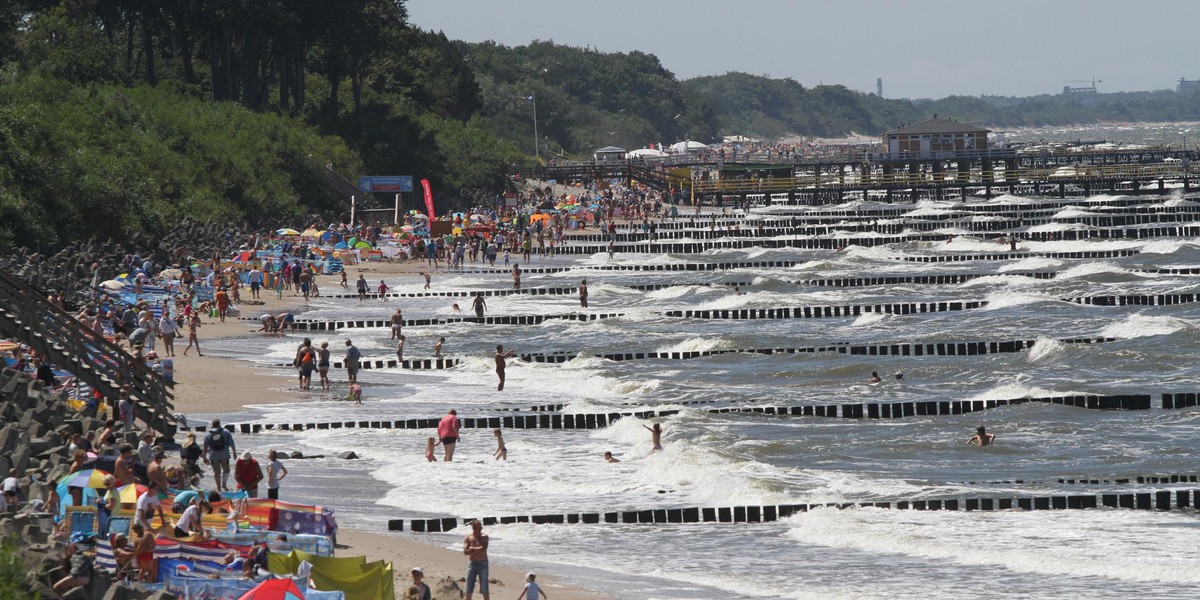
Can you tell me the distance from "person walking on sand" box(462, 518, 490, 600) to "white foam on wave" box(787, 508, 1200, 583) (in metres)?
4.68

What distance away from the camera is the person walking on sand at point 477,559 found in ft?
51.3

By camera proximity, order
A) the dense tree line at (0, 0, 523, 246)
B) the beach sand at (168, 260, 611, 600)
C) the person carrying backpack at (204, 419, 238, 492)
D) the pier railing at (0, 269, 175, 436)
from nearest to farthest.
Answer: the beach sand at (168, 260, 611, 600)
the person carrying backpack at (204, 419, 238, 492)
the pier railing at (0, 269, 175, 436)
the dense tree line at (0, 0, 523, 246)

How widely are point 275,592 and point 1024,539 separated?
9.27 m

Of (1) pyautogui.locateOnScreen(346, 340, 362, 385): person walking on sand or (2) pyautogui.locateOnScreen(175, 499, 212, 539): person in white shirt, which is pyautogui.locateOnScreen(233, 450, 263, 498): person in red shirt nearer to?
(2) pyautogui.locateOnScreen(175, 499, 212, 539): person in white shirt

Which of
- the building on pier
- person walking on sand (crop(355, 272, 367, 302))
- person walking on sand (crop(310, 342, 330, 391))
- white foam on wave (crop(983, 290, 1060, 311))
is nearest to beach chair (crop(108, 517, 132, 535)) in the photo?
person walking on sand (crop(310, 342, 330, 391))

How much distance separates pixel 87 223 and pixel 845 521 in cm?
3027

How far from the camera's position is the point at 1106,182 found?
91.2m

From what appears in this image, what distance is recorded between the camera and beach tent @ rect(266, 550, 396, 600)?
1459 cm

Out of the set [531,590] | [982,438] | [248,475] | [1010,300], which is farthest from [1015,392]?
[1010,300]

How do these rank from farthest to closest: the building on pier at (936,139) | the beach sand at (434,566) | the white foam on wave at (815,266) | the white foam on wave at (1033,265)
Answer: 1. the building on pier at (936,139)
2. the white foam on wave at (815,266)
3. the white foam on wave at (1033,265)
4. the beach sand at (434,566)

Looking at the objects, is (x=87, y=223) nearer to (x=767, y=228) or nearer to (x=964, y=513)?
(x=964, y=513)

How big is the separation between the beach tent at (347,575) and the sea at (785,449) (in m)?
3.00

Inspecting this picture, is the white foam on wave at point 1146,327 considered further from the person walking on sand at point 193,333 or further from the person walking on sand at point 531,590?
the person walking on sand at point 531,590

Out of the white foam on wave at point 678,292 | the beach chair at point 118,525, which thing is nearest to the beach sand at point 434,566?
the beach chair at point 118,525
